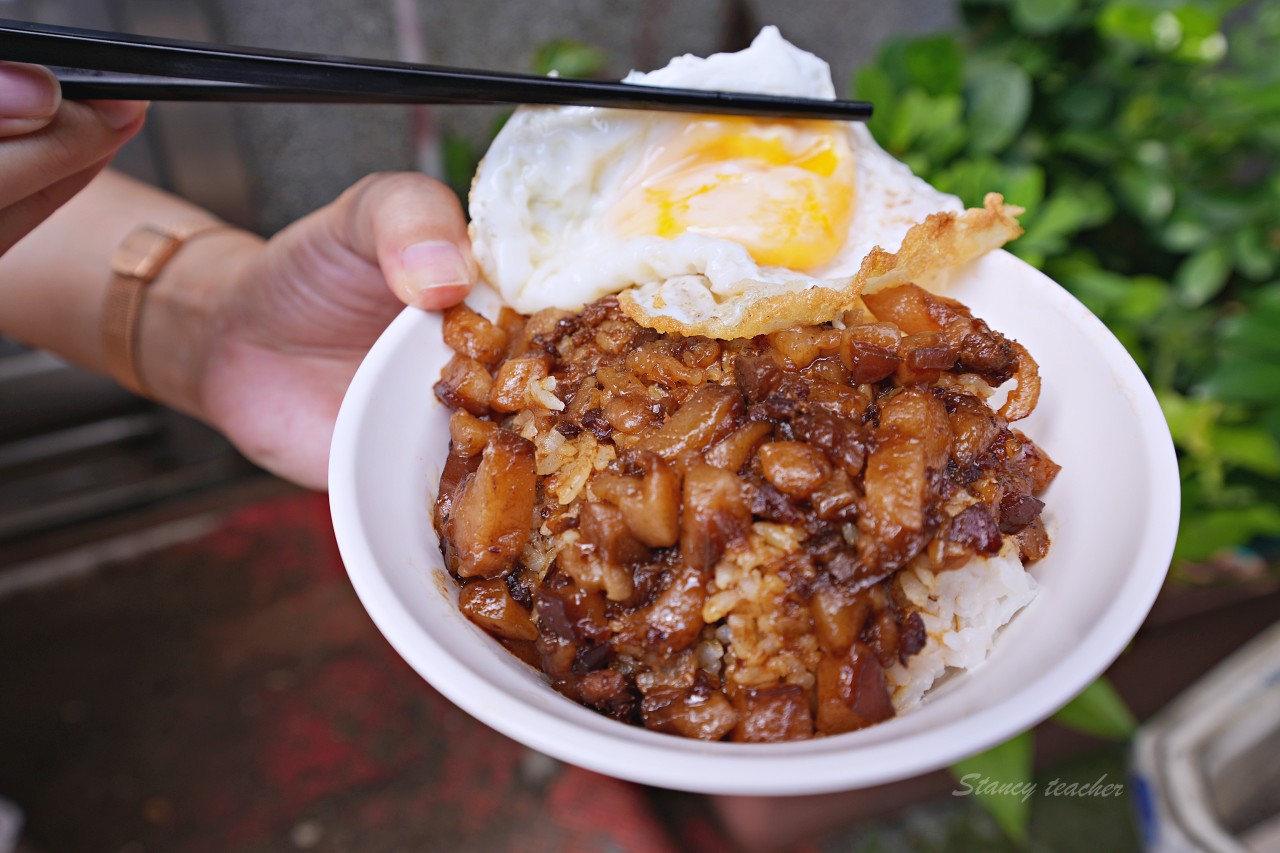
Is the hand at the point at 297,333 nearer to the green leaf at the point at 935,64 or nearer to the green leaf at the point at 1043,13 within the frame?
the green leaf at the point at 935,64

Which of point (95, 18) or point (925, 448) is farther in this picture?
point (95, 18)

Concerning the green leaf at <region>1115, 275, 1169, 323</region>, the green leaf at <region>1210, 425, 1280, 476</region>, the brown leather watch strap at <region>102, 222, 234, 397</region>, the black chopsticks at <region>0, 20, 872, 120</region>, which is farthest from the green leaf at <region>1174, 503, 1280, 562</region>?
the brown leather watch strap at <region>102, 222, 234, 397</region>

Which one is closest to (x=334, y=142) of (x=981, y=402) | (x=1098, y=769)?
(x=981, y=402)

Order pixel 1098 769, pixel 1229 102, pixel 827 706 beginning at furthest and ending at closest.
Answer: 1. pixel 1098 769
2. pixel 1229 102
3. pixel 827 706

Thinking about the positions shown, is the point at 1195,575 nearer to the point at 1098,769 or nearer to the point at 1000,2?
the point at 1098,769

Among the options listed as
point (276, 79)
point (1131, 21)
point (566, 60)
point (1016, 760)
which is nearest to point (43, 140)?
point (276, 79)

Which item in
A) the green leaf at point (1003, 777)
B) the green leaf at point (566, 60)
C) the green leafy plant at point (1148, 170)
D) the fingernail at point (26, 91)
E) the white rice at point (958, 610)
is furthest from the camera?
the green leaf at point (566, 60)

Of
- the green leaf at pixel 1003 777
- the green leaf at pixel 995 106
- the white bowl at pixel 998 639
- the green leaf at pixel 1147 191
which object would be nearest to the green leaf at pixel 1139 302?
the green leaf at pixel 1147 191
